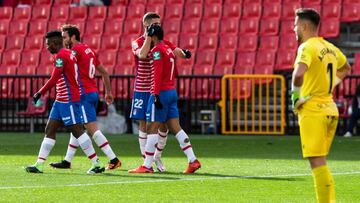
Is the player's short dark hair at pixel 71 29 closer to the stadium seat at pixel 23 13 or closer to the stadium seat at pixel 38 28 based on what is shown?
the stadium seat at pixel 38 28

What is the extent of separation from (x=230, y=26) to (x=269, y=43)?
4.17 ft

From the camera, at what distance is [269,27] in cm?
2953

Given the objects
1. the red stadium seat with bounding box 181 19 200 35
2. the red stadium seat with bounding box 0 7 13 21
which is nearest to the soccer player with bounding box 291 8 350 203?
the red stadium seat with bounding box 181 19 200 35

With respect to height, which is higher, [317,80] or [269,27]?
[269,27]

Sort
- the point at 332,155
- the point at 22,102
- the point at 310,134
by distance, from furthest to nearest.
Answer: the point at 22,102
the point at 332,155
the point at 310,134

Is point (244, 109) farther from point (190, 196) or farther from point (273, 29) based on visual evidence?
point (190, 196)

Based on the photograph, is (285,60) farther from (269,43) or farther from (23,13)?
Answer: (23,13)

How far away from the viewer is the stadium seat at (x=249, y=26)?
29641 mm

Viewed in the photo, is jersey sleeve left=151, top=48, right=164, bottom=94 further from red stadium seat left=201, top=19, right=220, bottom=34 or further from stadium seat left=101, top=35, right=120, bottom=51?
stadium seat left=101, top=35, right=120, bottom=51

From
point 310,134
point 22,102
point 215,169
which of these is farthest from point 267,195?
point 22,102

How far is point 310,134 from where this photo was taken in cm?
1034

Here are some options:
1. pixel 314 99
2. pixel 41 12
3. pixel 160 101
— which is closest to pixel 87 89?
pixel 160 101

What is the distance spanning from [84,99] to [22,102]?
14.0m

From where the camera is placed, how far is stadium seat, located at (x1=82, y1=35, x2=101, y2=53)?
3131cm
